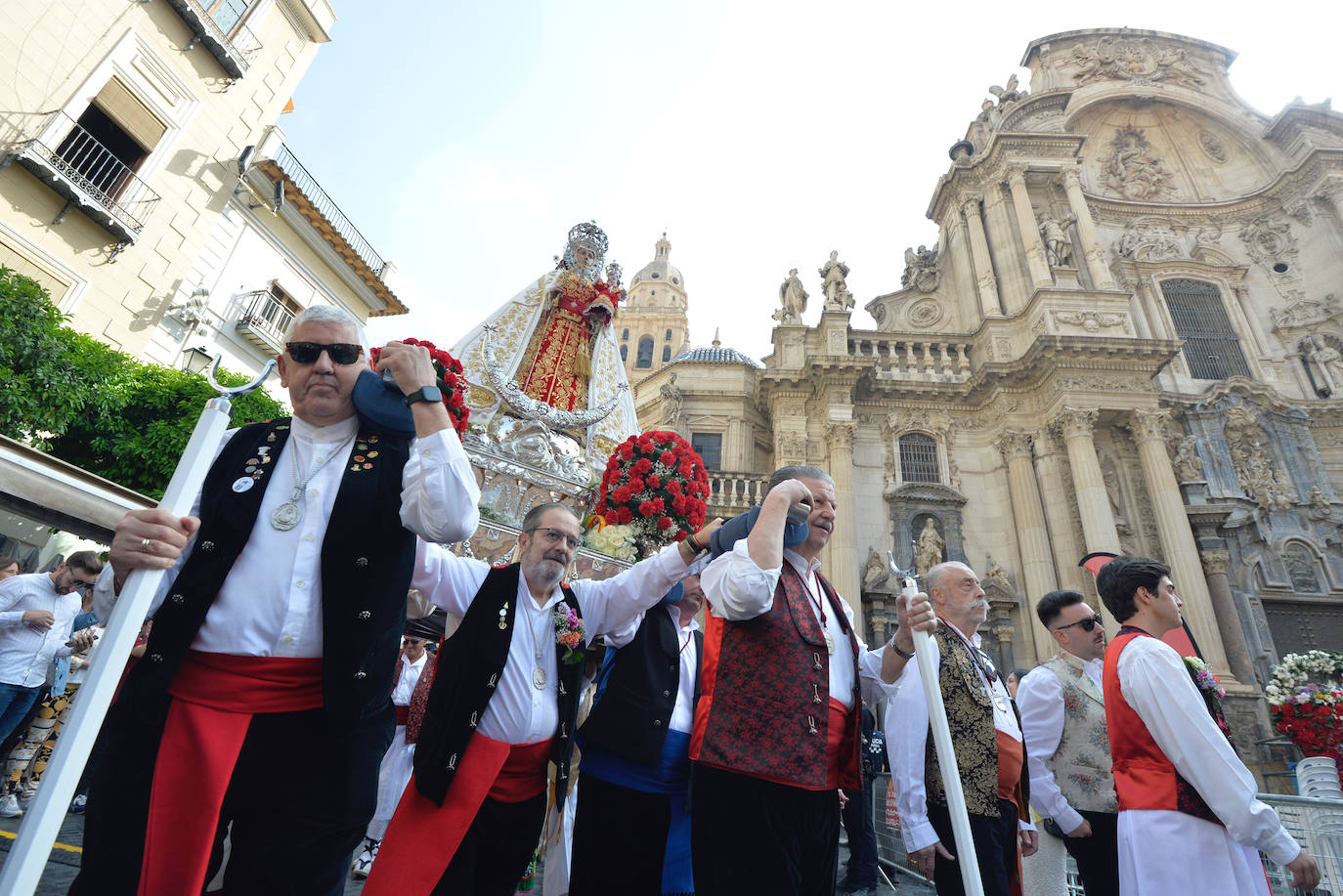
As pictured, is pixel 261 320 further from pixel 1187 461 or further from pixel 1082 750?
pixel 1187 461

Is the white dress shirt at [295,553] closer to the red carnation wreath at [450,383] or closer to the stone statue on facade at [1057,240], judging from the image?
the red carnation wreath at [450,383]

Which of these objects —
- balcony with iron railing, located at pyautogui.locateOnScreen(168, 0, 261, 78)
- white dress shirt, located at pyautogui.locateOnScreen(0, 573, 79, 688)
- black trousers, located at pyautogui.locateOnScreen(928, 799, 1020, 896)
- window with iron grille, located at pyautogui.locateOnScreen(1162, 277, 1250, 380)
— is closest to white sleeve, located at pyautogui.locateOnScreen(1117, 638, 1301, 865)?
black trousers, located at pyautogui.locateOnScreen(928, 799, 1020, 896)

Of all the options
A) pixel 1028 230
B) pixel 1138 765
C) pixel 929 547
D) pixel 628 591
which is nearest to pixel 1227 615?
pixel 929 547

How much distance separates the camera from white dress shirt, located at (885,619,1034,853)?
9.27 feet

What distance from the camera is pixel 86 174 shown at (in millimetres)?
11641

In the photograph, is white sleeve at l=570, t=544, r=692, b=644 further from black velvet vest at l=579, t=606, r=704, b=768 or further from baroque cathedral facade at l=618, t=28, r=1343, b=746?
baroque cathedral facade at l=618, t=28, r=1343, b=746

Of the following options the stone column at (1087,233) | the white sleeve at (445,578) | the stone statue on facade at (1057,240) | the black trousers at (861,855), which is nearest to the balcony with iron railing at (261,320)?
the white sleeve at (445,578)

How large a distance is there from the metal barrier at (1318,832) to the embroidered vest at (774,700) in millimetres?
3413

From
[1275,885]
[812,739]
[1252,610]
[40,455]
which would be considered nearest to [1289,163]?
[1252,610]

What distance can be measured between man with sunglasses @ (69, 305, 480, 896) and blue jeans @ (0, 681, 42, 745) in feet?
16.0

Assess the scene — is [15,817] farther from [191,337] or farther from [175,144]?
[175,144]

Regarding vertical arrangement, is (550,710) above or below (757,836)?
above

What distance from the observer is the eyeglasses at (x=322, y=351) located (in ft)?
6.30

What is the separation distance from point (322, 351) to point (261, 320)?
15812mm
